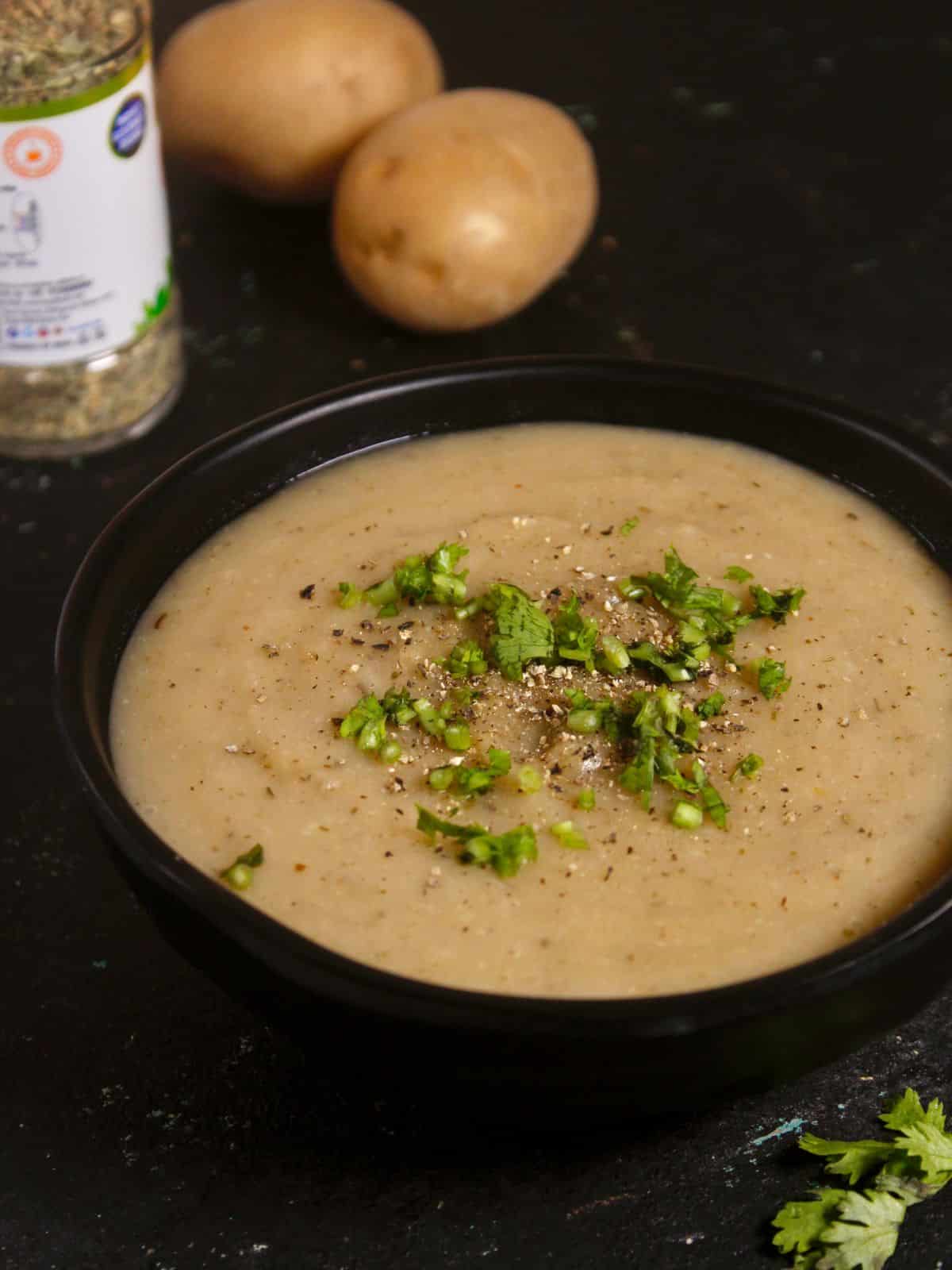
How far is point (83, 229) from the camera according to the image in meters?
3.08

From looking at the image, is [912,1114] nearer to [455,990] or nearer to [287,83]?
[455,990]

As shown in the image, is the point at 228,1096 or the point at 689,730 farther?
the point at 228,1096

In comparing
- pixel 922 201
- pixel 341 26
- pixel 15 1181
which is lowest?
pixel 15 1181

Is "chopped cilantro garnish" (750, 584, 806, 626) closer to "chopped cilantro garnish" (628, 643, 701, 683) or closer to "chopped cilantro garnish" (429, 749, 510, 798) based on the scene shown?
"chopped cilantro garnish" (628, 643, 701, 683)

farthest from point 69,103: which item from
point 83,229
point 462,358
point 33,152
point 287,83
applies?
point 462,358

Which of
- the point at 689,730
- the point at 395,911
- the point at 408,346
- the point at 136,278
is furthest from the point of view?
the point at 408,346

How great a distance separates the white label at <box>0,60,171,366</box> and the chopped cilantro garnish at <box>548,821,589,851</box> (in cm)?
150

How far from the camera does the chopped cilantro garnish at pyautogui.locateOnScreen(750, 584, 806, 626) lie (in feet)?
7.67

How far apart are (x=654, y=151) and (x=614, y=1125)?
2.35 meters

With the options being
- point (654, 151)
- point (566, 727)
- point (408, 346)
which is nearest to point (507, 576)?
point (566, 727)

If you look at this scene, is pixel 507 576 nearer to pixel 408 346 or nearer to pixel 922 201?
pixel 408 346

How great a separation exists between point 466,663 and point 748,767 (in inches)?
13.8

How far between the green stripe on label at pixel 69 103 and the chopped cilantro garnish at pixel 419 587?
1.02 m

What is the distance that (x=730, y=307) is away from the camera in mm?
3631
